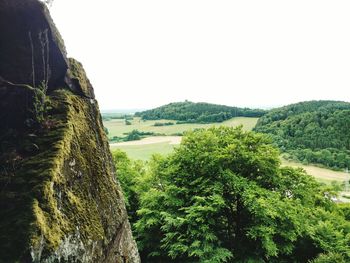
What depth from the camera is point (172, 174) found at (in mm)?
18172

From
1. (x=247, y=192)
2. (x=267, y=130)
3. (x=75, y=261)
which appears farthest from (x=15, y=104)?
(x=267, y=130)

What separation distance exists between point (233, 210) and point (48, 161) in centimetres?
1236

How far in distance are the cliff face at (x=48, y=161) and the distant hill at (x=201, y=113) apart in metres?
113

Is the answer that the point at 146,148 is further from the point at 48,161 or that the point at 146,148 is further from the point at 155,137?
the point at 48,161

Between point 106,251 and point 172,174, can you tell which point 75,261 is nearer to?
point 106,251

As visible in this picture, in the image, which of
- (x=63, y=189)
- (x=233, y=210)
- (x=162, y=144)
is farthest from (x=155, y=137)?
(x=63, y=189)

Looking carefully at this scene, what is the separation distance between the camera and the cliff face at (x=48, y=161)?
20.6 ft

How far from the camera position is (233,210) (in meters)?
17.2

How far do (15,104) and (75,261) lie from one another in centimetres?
422

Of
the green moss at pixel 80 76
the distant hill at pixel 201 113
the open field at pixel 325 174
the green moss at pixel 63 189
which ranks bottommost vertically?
the open field at pixel 325 174

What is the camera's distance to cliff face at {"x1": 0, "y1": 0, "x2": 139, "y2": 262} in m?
6.28

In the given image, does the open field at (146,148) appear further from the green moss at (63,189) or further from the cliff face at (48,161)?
the cliff face at (48,161)

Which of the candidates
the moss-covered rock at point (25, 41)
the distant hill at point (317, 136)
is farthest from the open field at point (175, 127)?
the moss-covered rock at point (25, 41)

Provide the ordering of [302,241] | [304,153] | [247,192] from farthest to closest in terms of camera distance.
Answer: [304,153], [302,241], [247,192]
